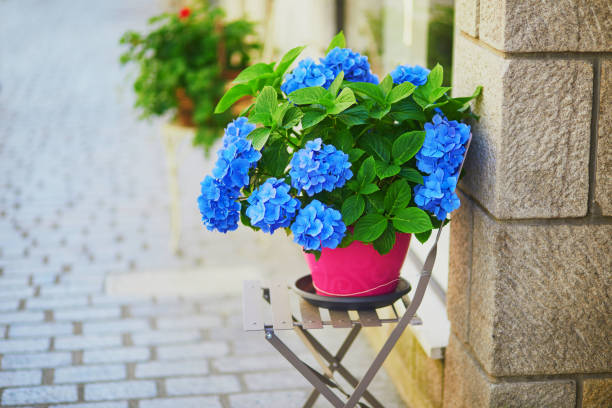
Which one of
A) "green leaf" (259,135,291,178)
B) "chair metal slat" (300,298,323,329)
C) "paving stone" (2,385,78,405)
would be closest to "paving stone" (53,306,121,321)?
"paving stone" (2,385,78,405)

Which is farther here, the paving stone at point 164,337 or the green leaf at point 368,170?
the paving stone at point 164,337

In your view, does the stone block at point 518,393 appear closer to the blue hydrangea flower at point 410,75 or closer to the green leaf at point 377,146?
the green leaf at point 377,146

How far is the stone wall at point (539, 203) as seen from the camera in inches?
90.1

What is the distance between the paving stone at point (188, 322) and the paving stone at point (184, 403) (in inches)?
31.2

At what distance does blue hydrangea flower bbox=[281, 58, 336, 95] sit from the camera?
93.5 inches

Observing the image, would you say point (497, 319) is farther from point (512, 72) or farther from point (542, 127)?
point (512, 72)

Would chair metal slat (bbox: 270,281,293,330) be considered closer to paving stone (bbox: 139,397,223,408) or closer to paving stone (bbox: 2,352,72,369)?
paving stone (bbox: 139,397,223,408)

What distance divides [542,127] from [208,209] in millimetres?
991

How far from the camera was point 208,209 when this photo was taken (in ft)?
7.50

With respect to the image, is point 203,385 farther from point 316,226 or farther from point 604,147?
point 604,147

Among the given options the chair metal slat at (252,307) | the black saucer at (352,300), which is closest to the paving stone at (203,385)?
the chair metal slat at (252,307)

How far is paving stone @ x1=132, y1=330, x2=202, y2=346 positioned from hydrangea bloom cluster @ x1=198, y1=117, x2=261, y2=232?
188 cm

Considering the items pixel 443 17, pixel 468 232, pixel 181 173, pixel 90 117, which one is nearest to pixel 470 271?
pixel 468 232

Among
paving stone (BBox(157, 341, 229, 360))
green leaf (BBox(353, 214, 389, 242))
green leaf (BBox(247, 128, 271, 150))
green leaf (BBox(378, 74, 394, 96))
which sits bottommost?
paving stone (BBox(157, 341, 229, 360))
